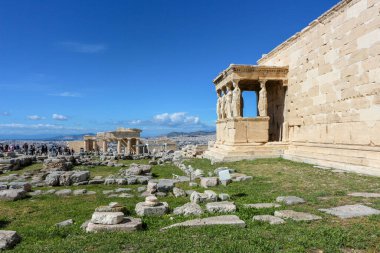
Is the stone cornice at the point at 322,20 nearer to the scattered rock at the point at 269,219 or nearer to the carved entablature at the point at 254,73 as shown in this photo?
the carved entablature at the point at 254,73

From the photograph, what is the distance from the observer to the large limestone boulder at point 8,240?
5121 millimetres

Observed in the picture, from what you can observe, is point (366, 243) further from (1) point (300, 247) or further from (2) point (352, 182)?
(2) point (352, 182)

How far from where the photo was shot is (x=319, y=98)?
605 inches

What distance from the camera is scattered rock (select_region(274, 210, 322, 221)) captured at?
5973 millimetres

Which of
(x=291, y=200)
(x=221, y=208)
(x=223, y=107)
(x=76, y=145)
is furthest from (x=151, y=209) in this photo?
(x=76, y=145)

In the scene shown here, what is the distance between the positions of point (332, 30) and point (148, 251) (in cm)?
1315

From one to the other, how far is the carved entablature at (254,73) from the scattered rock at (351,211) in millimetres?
12440

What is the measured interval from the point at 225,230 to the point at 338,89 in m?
10.5

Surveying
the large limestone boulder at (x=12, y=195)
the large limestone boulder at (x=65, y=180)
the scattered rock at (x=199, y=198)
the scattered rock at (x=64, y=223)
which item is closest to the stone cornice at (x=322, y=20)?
the scattered rock at (x=199, y=198)

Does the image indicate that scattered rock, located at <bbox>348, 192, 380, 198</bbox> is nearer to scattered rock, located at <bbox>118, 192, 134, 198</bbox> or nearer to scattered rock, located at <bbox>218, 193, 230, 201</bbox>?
scattered rock, located at <bbox>218, 193, 230, 201</bbox>

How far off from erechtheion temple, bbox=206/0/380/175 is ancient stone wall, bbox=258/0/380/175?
0.03m

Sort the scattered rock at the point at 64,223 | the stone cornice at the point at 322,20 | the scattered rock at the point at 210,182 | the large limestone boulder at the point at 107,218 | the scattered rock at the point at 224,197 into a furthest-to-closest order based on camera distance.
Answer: the stone cornice at the point at 322,20 < the scattered rock at the point at 210,182 < the scattered rock at the point at 224,197 < the scattered rock at the point at 64,223 < the large limestone boulder at the point at 107,218

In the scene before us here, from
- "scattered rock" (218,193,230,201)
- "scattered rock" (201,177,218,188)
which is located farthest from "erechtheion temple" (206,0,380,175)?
"scattered rock" (218,193,230,201)

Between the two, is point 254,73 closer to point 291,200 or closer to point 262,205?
point 291,200
